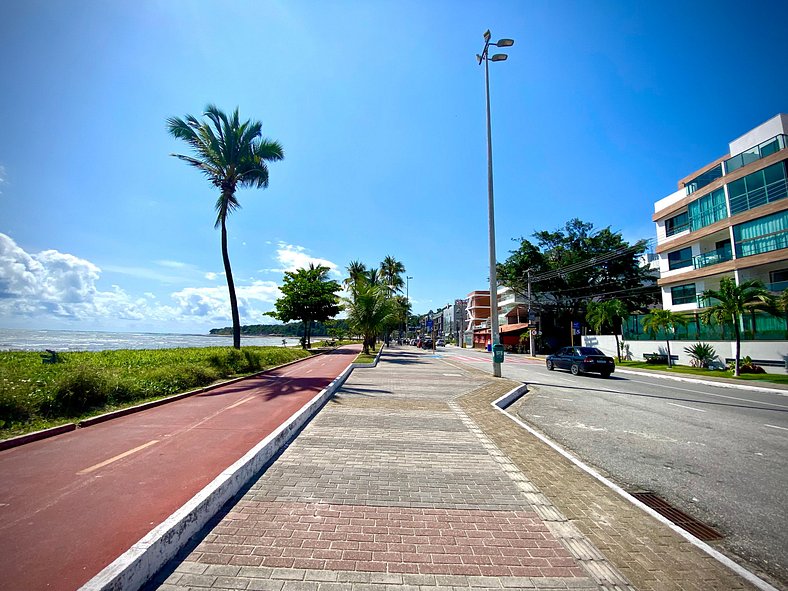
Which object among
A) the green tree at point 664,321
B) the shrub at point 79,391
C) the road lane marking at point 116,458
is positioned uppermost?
the green tree at point 664,321

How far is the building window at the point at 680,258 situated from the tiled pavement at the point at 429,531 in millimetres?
31407

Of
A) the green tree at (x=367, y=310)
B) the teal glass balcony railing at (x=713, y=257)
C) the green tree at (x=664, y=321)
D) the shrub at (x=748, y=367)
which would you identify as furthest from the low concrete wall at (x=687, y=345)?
the green tree at (x=367, y=310)

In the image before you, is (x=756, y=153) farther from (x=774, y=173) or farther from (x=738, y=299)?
(x=738, y=299)

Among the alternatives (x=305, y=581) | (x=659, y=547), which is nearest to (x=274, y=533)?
(x=305, y=581)

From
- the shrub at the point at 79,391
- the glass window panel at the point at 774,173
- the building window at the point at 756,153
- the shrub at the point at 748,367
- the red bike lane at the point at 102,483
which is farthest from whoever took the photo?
the building window at the point at 756,153

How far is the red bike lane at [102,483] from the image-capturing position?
310 cm

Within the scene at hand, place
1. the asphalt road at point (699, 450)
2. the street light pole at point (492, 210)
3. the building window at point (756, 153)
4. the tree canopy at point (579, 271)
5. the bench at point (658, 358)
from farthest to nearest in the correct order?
the tree canopy at point (579, 271) → the bench at point (658, 358) → the building window at point (756, 153) → the street light pole at point (492, 210) → the asphalt road at point (699, 450)

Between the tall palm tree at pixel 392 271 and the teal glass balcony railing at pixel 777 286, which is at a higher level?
the tall palm tree at pixel 392 271

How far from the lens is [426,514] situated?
3.95m

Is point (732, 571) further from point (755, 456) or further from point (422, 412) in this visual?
point (422, 412)

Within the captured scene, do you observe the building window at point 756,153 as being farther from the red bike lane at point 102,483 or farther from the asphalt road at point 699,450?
the red bike lane at point 102,483

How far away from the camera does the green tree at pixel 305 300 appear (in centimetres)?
3719

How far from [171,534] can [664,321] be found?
30.2 meters

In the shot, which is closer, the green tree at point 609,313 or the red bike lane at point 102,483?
the red bike lane at point 102,483
